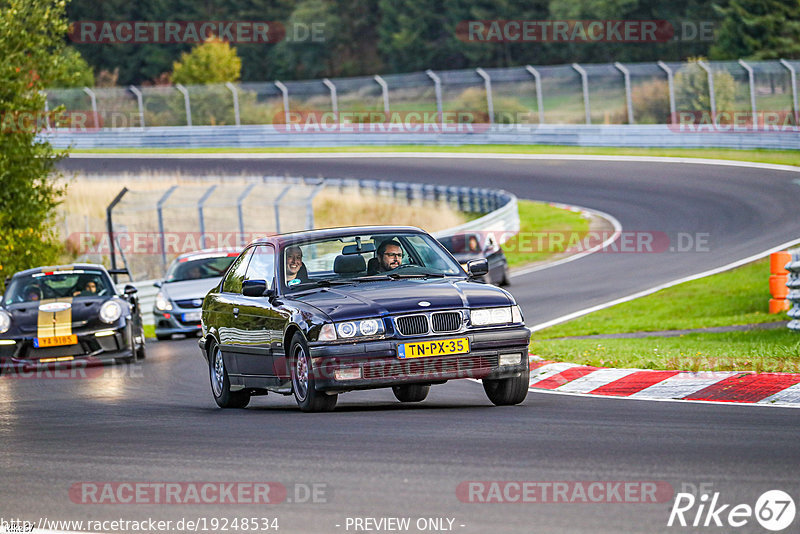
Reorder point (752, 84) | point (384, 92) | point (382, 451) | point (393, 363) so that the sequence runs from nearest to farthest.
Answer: point (382, 451) → point (393, 363) → point (752, 84) → point (384, 92)

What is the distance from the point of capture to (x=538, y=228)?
32.8m

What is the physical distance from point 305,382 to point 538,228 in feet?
77.5

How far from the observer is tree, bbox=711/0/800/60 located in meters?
63.7

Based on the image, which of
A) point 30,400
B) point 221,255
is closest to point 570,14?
point 221,255

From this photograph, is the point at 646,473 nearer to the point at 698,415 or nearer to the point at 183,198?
the point at 698,415

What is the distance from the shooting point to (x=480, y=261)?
1021 centimetres

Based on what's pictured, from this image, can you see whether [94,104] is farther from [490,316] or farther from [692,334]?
[490,316]

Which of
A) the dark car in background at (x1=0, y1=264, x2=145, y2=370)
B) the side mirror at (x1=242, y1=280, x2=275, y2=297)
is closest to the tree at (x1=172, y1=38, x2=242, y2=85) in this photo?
the dark car in background at (x1=0, y1=264, x2=145, y2=370)

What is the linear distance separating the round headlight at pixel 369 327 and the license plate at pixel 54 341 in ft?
25.7

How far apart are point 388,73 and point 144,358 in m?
71.8

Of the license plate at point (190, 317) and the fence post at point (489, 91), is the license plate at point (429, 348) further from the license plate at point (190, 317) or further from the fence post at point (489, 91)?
the fence post at point (489, 91)

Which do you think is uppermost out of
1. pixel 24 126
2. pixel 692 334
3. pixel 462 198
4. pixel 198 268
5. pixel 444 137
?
pixel 24 126

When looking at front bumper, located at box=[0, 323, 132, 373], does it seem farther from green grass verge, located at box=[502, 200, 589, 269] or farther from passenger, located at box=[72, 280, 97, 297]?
green grass verge, located at box=[502, 200, 589, 269]

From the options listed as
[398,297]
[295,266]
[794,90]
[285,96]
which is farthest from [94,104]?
[398,297]
